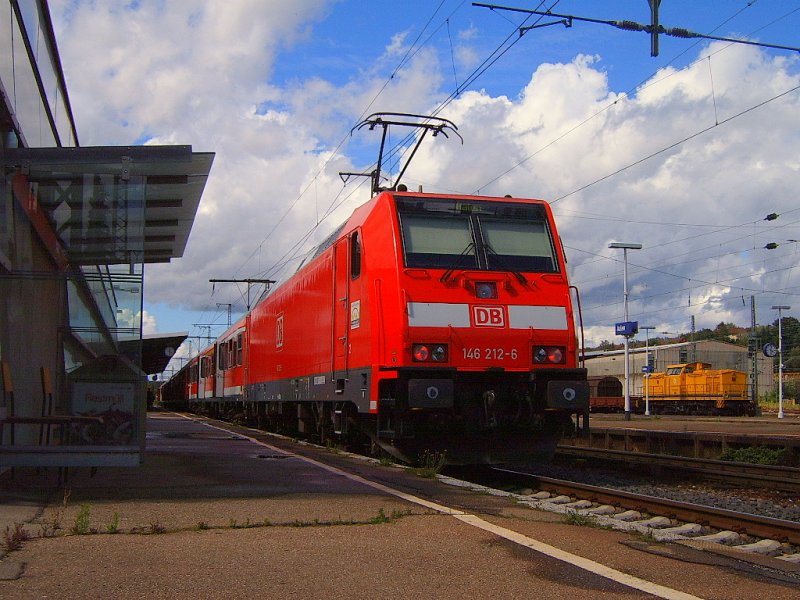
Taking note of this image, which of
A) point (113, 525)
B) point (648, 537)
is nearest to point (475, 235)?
point (648, 537)

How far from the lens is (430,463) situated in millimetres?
10438

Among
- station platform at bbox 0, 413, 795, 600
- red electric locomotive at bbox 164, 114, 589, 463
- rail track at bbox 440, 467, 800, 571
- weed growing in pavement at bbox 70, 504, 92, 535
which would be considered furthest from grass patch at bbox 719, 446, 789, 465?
weed growing in pavement at bbox 70, 504, 92, 535

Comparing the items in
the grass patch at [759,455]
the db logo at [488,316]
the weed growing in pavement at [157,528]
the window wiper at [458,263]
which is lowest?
the grass patch at [759,455]

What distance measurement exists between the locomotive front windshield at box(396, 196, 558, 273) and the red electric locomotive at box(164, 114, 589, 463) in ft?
0.05

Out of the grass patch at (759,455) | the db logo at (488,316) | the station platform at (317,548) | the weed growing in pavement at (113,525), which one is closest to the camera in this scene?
the station platform at (317,548)

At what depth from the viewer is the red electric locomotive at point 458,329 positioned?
32.8ft

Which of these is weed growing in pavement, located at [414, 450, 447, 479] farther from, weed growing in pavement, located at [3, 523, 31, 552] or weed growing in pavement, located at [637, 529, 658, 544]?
weed growing in pavement, located at [3, 523, 31, 552]

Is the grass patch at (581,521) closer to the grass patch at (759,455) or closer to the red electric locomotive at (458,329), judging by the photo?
Answer: the red electric locomotive at (458,329)

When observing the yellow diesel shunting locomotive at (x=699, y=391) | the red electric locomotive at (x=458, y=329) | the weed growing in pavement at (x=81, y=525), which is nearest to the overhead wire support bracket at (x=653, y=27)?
the red electric locomotive at (x=458, y=329)

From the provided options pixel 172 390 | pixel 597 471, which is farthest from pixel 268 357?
pixel 172 390

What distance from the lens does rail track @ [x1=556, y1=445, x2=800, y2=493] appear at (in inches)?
438

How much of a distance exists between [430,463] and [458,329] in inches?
68.0

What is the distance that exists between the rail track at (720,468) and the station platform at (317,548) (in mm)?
4613

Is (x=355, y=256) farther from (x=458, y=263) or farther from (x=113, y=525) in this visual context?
(x=113, y=525)
